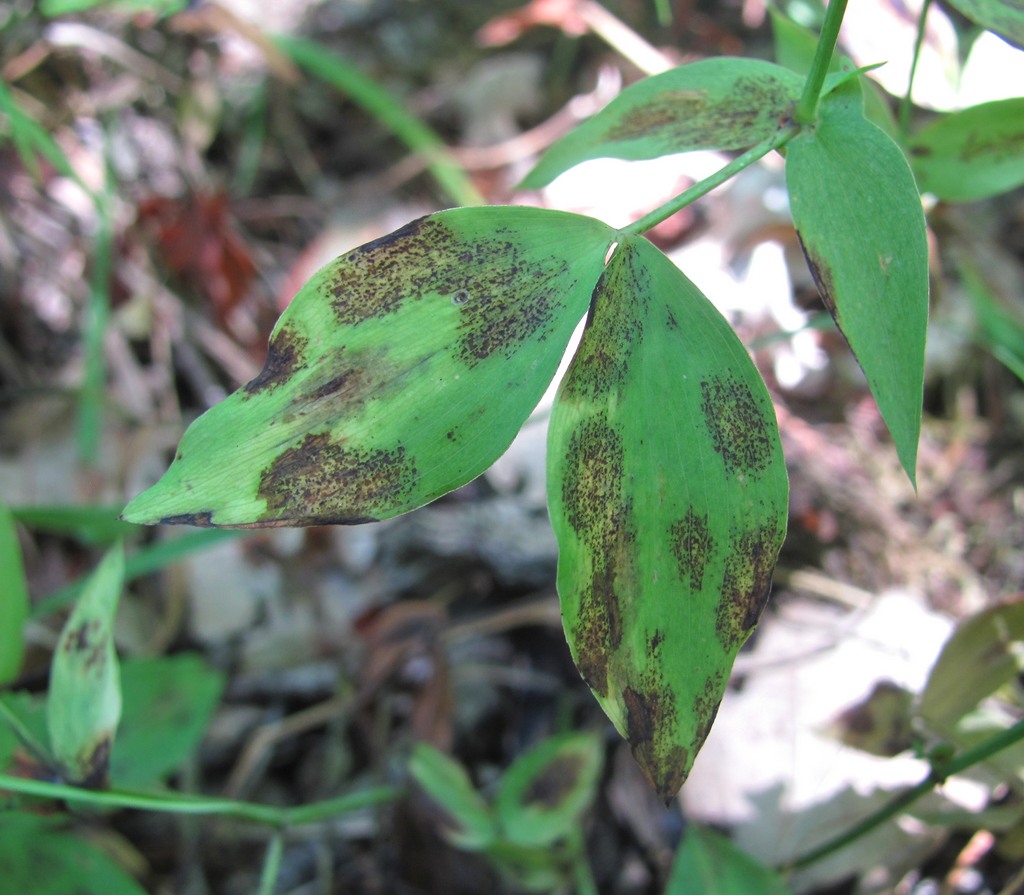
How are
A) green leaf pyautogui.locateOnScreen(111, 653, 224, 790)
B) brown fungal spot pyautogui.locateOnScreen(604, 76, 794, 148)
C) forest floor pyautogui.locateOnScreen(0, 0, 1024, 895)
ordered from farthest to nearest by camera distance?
1. forest floor pyautogui.locateOnScreen(0, 0, 1024, 895)
2. green leaf pyautogui.locateOnScreen(111, 653, 224, 790)
3. brown fungal spot pyautogui.locateOnScreen(604, 76, 794, 148)

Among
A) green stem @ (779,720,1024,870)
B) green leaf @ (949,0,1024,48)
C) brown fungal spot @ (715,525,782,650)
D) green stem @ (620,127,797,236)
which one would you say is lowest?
green stem @ (779,720,1024,870)

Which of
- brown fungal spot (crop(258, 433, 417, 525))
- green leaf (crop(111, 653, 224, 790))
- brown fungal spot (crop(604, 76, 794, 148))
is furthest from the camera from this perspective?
green leaf (crop(111, 653, 224, 790))

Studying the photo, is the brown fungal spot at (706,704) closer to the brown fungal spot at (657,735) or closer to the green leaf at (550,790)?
the brown fungal spot at (657,735)

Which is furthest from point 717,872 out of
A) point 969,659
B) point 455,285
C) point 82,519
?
point 82,519

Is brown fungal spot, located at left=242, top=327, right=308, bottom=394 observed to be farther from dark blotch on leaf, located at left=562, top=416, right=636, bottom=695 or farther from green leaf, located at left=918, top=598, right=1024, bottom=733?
green leaf, located at left=918, top=598, right=1024, bottom=733

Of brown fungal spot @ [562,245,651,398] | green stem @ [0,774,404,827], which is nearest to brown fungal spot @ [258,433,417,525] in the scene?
brown fungal spot @ [562,245,651,398]

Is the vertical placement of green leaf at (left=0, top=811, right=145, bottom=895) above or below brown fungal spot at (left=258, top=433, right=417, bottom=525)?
below

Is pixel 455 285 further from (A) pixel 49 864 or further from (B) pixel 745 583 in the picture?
(A) pixel 49 864
